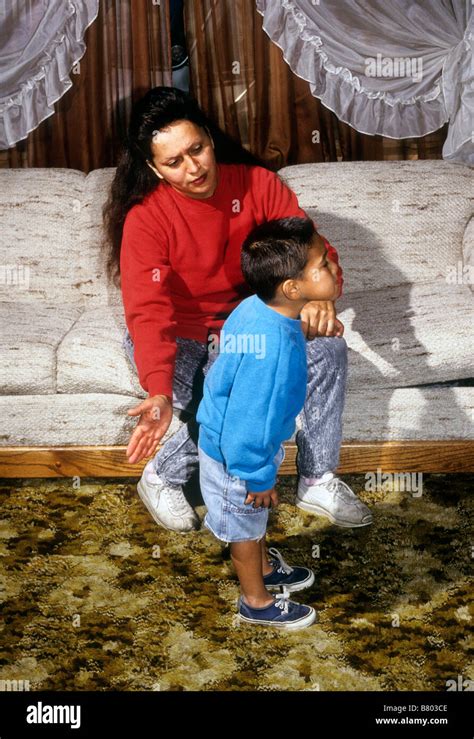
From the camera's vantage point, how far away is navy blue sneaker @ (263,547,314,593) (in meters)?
2.00

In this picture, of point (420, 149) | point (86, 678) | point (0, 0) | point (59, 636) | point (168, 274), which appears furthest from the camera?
→ point (420, 149)

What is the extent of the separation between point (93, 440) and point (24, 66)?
161 centimetres

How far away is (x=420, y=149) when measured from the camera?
339cm

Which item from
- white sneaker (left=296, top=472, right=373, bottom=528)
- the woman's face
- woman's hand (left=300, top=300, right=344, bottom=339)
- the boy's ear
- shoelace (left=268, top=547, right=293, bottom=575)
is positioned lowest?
shoelace (left=268, top=547, right=293, bottom=575)

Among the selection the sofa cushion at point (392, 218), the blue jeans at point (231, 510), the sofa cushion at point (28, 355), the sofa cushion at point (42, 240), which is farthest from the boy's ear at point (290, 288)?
the sofa cushion at point (42, 240)

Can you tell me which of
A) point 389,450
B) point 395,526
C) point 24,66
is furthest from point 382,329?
point 24,66

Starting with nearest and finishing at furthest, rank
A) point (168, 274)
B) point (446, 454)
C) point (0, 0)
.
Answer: point (168, 274), point (446, 454), point (0, 0)

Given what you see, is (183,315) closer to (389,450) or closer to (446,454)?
(389,450)

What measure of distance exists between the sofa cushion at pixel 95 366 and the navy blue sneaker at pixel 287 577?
70 centimetres

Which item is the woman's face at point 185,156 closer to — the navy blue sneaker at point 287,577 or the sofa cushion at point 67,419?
the sofa cushion at point 67,419

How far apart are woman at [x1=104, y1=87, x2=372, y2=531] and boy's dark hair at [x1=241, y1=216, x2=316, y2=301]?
0.35 m

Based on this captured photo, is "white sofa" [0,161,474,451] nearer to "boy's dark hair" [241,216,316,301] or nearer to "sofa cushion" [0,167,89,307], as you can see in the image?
"sofa cushion" [0,167,89,307]

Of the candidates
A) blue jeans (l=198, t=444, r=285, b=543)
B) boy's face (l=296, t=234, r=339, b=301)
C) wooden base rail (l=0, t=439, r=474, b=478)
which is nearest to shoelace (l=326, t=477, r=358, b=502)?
wooden base rail (l=0, t=439, r=474, b=478)

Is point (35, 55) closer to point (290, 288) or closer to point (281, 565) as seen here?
point (290, 288)
